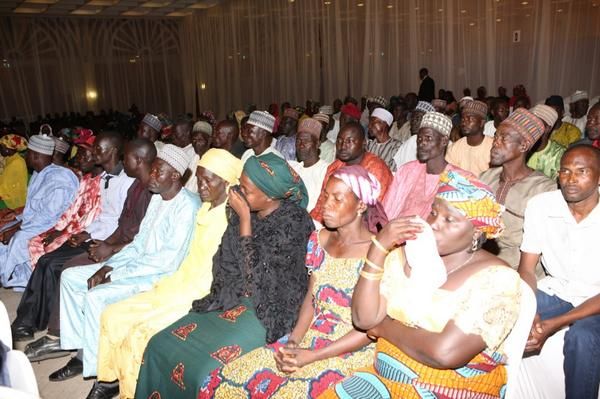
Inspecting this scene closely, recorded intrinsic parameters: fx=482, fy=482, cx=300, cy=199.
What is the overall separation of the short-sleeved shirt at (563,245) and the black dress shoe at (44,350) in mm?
3596

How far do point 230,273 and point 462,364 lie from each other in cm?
159

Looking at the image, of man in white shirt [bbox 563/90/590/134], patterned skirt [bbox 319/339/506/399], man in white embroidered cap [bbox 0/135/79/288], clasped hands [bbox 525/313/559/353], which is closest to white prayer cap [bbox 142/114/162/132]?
man in white embroidered cap [bbox 0/135/79/288]

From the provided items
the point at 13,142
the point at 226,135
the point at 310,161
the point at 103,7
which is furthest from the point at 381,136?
the point at 103,7

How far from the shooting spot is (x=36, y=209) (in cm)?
502

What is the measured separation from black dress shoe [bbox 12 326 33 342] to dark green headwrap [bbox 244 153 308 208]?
284 cm

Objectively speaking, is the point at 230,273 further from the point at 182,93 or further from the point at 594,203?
the point at 182,93

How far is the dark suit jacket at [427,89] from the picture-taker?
10344 millimetres

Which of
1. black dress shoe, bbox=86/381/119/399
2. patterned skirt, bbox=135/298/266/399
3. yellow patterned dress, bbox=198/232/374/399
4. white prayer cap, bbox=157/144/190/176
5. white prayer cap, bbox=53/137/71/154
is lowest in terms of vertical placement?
black dress shoe, bbox=86/381/119/399

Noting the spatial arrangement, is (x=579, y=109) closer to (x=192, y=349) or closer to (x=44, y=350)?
(x=192, y=349)

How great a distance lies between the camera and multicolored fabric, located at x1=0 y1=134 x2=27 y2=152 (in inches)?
→ 224

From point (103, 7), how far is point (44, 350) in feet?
48.0

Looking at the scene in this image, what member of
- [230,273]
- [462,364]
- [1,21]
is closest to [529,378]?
[462,364]

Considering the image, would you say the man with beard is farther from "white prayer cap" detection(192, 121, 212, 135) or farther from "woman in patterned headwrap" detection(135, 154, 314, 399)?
"white prayer cap" detection(192, 121, 212, 135)

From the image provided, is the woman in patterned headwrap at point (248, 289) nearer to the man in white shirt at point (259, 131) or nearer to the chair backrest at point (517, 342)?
the chair backrest at point (517, 342)
